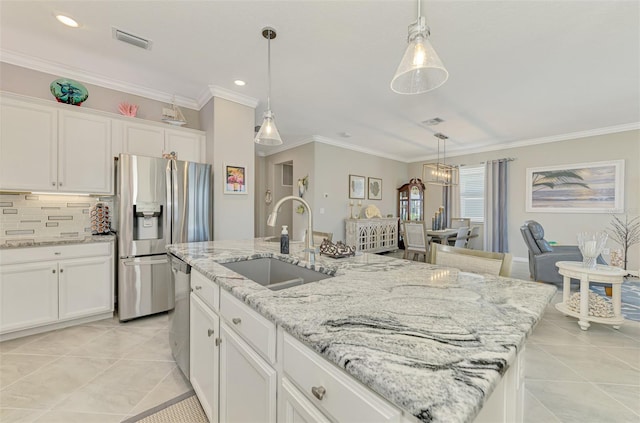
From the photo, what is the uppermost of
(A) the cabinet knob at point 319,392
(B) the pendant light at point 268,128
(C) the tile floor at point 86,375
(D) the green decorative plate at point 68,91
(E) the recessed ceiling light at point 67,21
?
(E) the recessed ceiling light at point 67,21

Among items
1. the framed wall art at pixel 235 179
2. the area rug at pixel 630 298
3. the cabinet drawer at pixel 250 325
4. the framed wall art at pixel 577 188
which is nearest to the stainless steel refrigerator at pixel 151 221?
the framed wall art at pixel 235 179

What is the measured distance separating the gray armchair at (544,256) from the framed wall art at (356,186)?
3177mm

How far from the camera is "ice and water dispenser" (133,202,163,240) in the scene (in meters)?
2.62

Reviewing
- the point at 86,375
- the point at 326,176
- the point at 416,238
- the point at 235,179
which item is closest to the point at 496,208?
the point at 416,238

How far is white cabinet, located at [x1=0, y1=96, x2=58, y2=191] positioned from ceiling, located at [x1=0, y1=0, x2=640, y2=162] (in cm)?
62

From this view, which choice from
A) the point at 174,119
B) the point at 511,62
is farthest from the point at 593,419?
the point at 174,119

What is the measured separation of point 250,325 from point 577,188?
6.44 m

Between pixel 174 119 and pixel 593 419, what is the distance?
168 inches

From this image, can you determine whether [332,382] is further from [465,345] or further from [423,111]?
[423,111]

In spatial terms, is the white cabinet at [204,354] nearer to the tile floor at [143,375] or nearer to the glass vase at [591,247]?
the tile floor at [143,375]

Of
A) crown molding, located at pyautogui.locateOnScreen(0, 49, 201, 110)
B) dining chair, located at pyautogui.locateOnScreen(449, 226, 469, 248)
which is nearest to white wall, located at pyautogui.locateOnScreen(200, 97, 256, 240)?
crown molding, located at pyautogui.locateOnScreen(0, 49, 201, 110)

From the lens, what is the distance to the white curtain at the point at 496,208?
556cm

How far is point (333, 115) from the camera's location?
403 cm

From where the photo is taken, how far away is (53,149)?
8.00 ft
